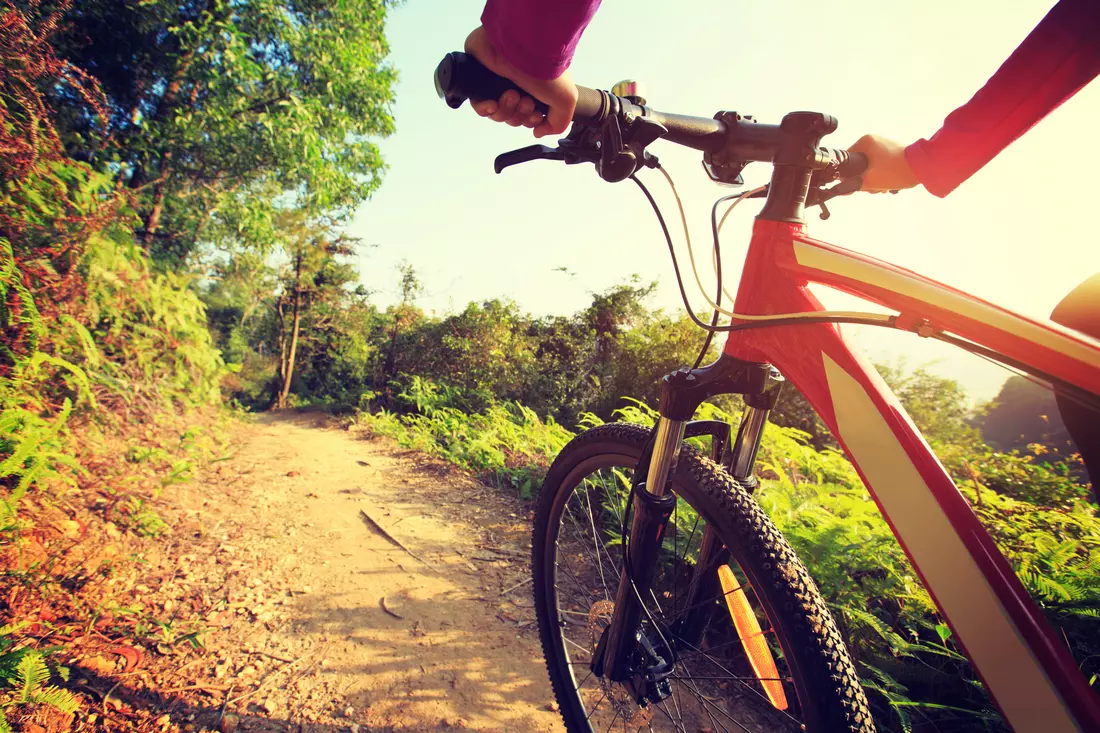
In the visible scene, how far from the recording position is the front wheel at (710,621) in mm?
984

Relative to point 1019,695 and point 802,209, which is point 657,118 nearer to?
point 802,209

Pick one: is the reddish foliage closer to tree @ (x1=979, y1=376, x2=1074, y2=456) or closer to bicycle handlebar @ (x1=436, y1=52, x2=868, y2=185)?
bicycle handlebar @ (x1=436, y1=52, x2=868, y2=185)

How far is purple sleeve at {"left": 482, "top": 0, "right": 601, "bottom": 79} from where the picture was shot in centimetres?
79

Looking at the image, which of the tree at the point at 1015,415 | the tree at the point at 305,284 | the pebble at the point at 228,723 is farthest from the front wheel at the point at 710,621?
the tree at the point at 305,284

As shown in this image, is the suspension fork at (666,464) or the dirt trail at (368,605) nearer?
the suspension fork at (666,464)

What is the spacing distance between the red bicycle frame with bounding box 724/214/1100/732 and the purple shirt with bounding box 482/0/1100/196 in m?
0.48

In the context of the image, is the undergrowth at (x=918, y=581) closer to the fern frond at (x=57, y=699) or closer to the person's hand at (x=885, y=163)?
the person's hand at (x=885, y=163)

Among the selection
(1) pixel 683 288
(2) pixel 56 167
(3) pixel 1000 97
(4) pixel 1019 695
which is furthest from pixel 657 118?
(2) pixel 56 167

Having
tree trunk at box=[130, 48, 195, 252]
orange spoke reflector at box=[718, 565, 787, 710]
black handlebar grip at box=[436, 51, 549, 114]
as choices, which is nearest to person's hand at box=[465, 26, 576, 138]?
black handlebar grip at box=[436, 51, 549, 114]

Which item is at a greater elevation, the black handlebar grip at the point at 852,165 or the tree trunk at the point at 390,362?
the black handlebar grip at the point at 852,165

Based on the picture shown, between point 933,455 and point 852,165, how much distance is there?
89 centimetres

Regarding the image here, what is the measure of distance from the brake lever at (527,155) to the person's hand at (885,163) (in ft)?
A: 3.10

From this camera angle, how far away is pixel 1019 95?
107cm

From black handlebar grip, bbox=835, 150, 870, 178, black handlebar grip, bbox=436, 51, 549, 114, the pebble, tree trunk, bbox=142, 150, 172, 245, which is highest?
tree trunk, bbox=142, 150, 172, 245
